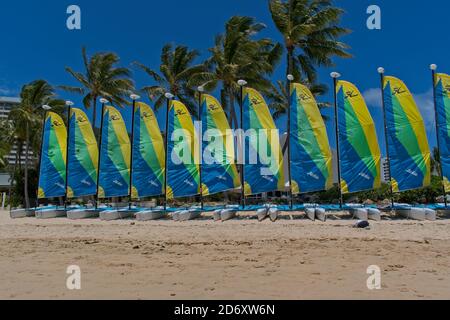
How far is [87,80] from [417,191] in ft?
70.2

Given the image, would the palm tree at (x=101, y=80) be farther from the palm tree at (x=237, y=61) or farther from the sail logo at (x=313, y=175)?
the sail logo at (x=313, y=175)

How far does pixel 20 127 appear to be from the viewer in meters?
28.8

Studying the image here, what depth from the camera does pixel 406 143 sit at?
48.2 ft

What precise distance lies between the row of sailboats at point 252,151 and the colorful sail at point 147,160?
0.14 feet

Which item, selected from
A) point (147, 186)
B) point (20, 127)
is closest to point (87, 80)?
point (20, 127)

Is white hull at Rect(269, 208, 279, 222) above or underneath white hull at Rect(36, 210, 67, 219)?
above

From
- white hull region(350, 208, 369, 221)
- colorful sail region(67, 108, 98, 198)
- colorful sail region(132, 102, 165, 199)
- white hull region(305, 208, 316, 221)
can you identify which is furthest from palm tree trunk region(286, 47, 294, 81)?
colorful sail region(67, 108, 98, 198)

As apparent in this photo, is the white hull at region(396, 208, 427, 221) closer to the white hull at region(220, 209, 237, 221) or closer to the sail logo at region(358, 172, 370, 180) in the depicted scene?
the sail logo at region(358, 172, 370, 180)


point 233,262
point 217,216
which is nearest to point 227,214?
point 217,216

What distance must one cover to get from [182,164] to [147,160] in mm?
1648

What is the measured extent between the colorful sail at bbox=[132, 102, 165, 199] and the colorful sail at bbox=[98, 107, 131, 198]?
3.02 feet

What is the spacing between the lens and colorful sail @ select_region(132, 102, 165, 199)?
55.1 ft

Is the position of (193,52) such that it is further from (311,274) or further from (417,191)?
(311,274)

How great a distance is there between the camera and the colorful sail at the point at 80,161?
1825cm
